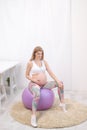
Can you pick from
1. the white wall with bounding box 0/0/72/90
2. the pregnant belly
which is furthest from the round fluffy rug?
the white wall with bounding box 0/0/72/90

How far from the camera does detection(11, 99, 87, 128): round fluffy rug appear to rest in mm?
2776

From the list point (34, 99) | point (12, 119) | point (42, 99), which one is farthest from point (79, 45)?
point (12, 119)

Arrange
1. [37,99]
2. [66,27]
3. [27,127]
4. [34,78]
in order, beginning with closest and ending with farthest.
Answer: [27,127], [37,99], [34,78], [66,27]

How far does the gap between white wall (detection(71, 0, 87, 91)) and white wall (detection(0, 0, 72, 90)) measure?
0.10 m

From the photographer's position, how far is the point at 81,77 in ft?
13.9

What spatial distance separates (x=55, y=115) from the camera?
3018 millimetres

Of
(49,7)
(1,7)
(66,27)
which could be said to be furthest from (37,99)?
(1,7)

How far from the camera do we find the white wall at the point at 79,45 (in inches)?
158

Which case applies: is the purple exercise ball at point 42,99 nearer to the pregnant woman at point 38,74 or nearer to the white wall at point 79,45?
the pregnant woman at point 38,74

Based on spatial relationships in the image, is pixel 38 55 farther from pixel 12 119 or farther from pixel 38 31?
pixel 38 31

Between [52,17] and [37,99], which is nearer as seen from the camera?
[37,99]

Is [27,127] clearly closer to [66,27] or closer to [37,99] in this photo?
[37,99]

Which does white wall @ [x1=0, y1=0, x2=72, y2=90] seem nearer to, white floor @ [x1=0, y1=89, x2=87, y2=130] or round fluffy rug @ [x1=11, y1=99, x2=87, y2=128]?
white floor @ [x1=0, y1=89, x2=87, y2=130]

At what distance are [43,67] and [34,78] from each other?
222 mm
